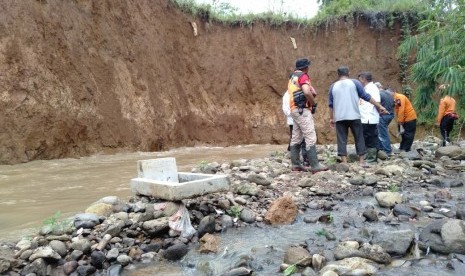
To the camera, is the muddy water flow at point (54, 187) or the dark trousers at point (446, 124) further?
the dark trousers at point (446, 124)

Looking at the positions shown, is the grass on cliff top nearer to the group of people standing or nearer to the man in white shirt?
the group of people standing

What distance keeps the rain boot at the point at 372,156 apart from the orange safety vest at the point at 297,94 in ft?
5.77

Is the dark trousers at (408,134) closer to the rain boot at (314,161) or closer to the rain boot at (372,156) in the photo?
the rain boot at (372,156)

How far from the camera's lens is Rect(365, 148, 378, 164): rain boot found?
7.08 meters

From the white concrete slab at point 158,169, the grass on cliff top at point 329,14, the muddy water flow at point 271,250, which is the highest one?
the grass on cliff top at point 329,14

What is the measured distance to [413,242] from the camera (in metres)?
3.43

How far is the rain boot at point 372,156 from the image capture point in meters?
7.08

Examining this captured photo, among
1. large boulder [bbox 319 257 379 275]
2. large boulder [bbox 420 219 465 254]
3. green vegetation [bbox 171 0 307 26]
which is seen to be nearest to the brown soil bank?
green vegetation [bbox 171 0 307 26]

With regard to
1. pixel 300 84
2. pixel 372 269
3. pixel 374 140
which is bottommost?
pixel 372 269

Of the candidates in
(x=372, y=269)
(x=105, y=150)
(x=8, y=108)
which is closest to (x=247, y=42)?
(x=105, y=150)

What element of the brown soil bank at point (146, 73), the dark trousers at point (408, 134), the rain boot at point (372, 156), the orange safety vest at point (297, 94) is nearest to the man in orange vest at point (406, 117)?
the dark trousers at point (408, 134)

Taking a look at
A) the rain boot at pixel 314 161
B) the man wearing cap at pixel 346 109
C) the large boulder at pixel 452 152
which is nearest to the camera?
the rain boot at pixel 314 161

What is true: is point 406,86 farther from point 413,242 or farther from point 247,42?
point 413,242

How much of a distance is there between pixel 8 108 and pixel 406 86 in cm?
1494
